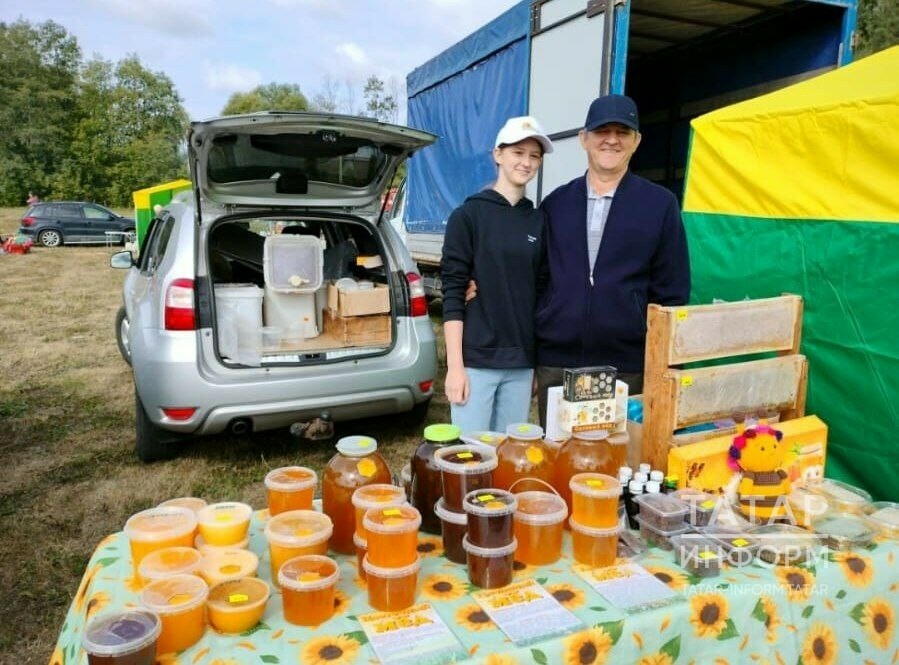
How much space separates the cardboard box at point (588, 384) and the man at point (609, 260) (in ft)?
1.66

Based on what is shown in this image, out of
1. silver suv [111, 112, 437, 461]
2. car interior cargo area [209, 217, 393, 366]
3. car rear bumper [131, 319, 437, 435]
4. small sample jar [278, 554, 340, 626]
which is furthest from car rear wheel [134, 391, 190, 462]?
small sample jar [278, 554, 340, 626]

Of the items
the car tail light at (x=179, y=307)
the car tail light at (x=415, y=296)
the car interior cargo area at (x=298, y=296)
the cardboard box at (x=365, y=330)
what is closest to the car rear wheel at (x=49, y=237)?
the car interior cargo area at (x=298, y=296)

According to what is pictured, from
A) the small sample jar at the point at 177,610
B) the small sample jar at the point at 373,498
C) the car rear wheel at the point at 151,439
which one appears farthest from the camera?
the car rear wheel at the point at 151,439

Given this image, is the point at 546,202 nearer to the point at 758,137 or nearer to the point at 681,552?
the point at 758,137

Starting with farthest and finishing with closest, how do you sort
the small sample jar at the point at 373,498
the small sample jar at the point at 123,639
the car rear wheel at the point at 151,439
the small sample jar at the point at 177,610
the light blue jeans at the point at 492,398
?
the car rear wheel at the point at 151,439, the light blue jeans at the point at 492,398, the small sample jar at the point at 373,498, the small sample jar at the point at 177,610, the small sample jar at the point at 123,639

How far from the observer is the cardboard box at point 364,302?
166 inches

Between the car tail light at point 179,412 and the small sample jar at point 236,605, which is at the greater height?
the small sample jar at point 236,605

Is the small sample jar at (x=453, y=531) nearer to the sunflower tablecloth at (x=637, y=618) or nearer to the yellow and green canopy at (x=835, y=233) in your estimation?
the sunflower tablecloth at (x=637, y=618)

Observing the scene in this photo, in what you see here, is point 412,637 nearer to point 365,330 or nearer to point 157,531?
point 157,531

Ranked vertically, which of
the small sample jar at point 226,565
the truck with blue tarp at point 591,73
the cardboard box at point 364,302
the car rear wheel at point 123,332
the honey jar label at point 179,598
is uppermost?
the truck with blue tarp at point 591,73

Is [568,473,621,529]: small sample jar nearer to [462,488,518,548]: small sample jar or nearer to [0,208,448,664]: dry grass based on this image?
[462,488,518,548]: small sample jar

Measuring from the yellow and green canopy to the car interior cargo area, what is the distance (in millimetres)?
2176

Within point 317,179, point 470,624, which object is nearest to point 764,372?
point 470,624

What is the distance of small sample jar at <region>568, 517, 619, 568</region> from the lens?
149 centimetres
